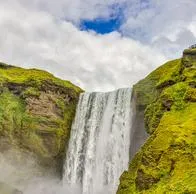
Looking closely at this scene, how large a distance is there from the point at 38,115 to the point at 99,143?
1189 cm

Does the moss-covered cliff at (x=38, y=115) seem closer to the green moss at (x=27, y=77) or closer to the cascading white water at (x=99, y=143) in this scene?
the green moss at (x=27, y=77)

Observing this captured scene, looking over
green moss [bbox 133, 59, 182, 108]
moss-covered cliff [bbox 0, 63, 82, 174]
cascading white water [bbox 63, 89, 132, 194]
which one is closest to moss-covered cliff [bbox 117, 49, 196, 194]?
green moss [bbox 133, 59, 182, 108]

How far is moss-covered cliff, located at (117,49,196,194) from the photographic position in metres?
24.4

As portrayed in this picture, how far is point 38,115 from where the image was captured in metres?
66.1

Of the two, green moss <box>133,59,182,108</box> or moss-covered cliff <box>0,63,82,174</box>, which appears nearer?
green moss <box>133,59,182,108</box>

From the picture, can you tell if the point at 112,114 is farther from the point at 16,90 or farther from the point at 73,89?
the point at 16,90

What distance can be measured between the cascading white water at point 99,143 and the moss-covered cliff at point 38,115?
2156 millimetres

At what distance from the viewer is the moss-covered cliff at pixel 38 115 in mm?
64125

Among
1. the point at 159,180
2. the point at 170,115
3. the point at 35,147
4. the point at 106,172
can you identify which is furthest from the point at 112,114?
the point at 159,180

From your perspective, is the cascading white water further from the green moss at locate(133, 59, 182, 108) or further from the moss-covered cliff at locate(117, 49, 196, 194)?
the moss-covered cliff at locate(117, 49, 196, 194)

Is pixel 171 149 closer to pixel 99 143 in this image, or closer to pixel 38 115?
pixel 99 143

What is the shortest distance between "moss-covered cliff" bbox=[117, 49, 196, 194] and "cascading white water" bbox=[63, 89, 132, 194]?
2114 centimetres

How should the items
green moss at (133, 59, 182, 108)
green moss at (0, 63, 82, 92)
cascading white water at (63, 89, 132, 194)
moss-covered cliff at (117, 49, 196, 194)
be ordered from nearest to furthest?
moss-covered cliff at (117, 49, 196, 194) → green moss at (133, 59, 182, 108) → cascading white water at (63, 89, 132, 194) → green moss at (0, 63, 82, 92)

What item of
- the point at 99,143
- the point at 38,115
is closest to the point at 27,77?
the point at 38,115
